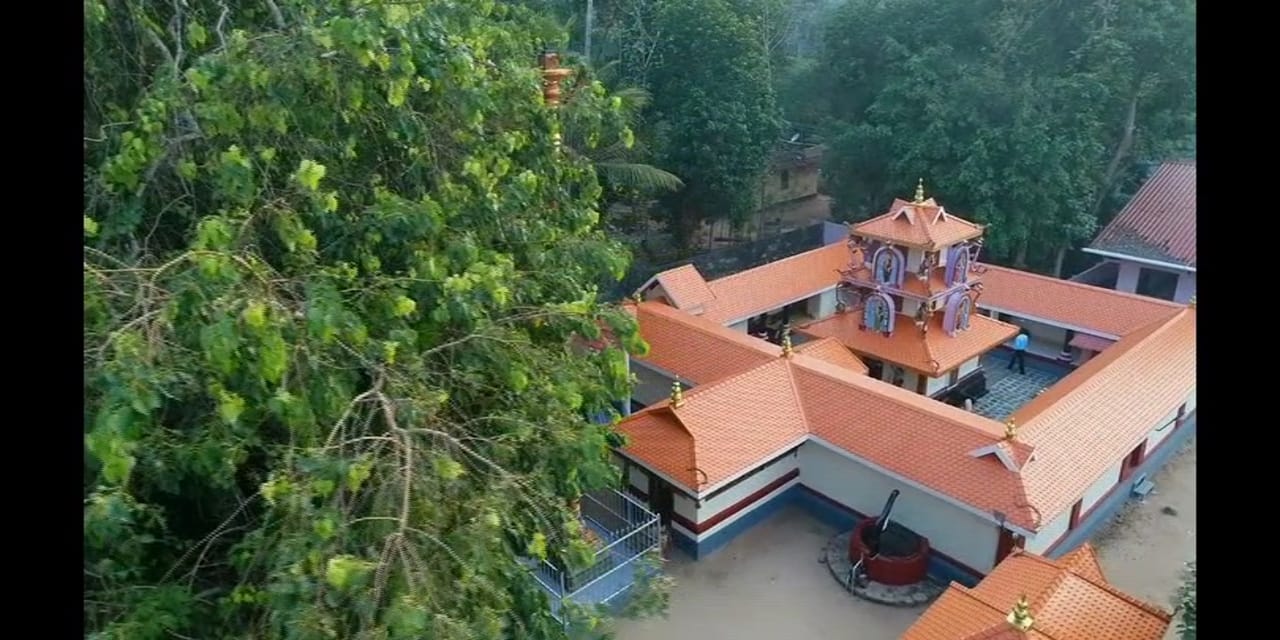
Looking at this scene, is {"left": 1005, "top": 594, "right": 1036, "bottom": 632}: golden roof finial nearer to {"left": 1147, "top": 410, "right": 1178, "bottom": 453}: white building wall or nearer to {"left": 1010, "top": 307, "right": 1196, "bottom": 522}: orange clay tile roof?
{"left": 1010, "top": 307, "right": 1196, "bottom": 522}: orange clay tile roof

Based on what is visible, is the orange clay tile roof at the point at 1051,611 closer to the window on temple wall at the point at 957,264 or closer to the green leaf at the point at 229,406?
the green leaf at the point at 229,406

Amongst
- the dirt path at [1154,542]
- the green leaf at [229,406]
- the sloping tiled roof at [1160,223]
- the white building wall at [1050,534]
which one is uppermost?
the green leaf at [229,406]

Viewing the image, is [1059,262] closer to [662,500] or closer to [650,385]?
[650,385]

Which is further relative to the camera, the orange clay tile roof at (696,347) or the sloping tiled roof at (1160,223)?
the sloping tiled roof at (1160,223)

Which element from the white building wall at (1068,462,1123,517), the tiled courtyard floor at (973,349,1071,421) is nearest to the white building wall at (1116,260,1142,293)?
the tiled courtyard floor at (973,349,1071,421)

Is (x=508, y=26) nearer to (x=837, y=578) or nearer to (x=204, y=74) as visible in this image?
(x=204, y=74)

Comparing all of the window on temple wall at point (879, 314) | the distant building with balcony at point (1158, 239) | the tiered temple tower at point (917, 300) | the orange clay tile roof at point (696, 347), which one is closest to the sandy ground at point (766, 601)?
the orange clay tile roof at point (696, 347)
